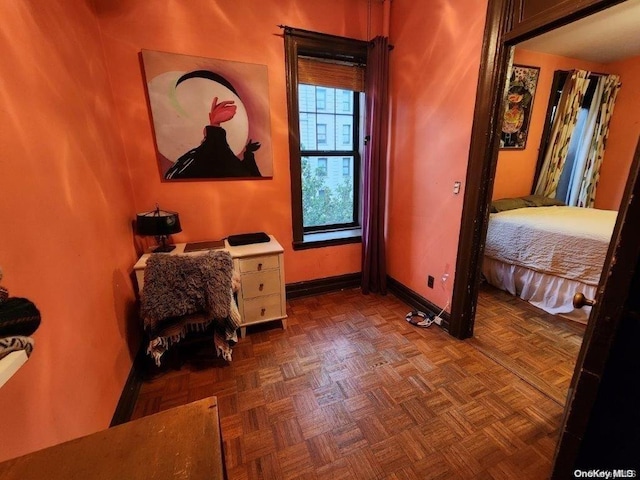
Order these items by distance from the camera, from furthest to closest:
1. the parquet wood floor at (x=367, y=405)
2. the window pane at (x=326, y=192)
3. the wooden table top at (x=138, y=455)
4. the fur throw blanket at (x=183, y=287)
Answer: the window pane at (x=326, y=192), the fur throw blanket at (x=183, y=287), the parquet wood floor at (x=367, y=405), the wooden table top at (x=138, y=455)

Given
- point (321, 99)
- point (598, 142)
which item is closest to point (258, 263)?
point (321, 99)

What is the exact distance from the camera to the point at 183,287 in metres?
1.62

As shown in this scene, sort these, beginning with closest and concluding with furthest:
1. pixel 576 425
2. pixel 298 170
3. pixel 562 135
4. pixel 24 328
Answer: pixel 24 328
pixel 576 425
pixel 298 170
pixel 562 135

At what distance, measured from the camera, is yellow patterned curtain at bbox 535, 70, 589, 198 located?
3.47 metres

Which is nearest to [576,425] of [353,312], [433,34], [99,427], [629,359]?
[629,359]

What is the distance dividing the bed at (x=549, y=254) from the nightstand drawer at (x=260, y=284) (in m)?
2.24

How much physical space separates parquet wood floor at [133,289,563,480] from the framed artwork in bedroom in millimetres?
2729

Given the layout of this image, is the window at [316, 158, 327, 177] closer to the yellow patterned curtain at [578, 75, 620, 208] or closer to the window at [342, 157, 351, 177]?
the window at [342, 157, 351, 177]

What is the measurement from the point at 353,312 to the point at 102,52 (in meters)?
2.67

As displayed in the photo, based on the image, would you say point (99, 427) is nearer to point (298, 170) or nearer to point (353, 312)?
point (353, 312)

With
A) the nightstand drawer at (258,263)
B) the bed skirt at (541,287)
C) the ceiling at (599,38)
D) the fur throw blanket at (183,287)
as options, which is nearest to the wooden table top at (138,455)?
the fur throw blanket at (183,287)

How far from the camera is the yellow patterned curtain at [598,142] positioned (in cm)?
369

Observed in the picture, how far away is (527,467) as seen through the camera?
48.0 inches

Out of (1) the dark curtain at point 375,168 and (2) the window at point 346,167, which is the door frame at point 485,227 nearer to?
(1) the dark curtain at point 375,168
